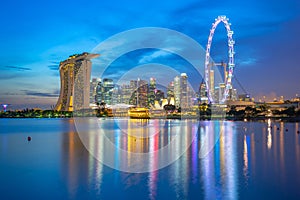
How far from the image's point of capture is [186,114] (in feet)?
303

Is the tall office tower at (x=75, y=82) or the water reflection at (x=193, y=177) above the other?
the tall office tower at (x=75, y=82)

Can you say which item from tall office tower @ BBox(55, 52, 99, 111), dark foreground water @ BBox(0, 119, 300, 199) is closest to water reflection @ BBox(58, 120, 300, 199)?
dark foreground water @ BBox(0, 119, 300, 199)

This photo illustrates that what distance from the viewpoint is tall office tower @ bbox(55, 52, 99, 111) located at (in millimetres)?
87500

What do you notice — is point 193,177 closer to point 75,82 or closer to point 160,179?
point 160,179

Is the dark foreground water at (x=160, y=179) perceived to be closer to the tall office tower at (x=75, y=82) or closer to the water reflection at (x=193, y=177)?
the water reflection at (x=193, y=177)

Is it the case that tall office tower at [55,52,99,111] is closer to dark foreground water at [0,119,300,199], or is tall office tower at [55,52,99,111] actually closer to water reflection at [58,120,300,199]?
dark foreground water at [0,119,300,199]

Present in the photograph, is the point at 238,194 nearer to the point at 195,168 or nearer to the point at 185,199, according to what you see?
the point at 185,199

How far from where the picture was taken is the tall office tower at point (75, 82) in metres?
87.5

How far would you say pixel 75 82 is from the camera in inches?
3511

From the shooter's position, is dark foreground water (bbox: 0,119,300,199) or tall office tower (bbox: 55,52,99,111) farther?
tall office tower (bbox: 55,52,99,111)

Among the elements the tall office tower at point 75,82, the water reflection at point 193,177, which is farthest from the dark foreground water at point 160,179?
the tall office tower at point 75,82

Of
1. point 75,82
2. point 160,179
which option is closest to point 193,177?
point 160,179

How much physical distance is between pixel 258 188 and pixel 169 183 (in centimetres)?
218

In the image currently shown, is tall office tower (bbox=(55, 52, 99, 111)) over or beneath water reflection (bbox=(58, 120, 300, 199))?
over
